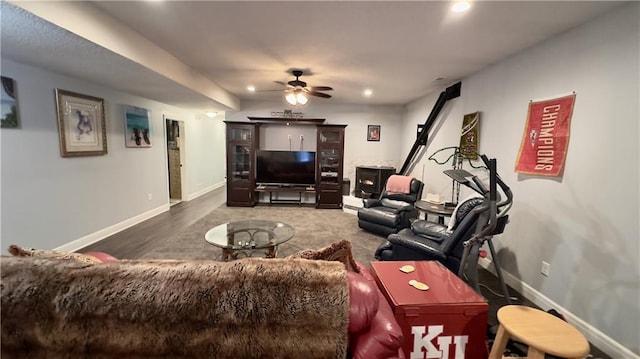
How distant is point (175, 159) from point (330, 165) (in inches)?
149

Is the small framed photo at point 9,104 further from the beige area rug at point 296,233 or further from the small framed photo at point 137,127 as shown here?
the beige area rug at point 296,233

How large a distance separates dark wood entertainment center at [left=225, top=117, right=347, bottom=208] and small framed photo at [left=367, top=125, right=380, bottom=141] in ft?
3.04

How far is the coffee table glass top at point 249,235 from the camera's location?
9.09 ft

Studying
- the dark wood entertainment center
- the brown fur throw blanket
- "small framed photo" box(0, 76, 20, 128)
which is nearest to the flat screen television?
the dark wood entertainment center

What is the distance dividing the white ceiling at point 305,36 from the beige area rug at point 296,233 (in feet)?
7.09

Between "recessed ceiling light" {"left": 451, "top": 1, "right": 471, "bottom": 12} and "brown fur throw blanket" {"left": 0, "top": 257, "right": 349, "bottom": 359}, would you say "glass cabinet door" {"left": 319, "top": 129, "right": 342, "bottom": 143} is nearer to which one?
"recessed ceiling light" {"left": 451, "top": 1, "right": 471, "bottom": 12}

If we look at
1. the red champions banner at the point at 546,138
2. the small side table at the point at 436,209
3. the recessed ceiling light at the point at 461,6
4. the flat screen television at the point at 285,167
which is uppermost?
the recessed ceiling light at the point at 461,6

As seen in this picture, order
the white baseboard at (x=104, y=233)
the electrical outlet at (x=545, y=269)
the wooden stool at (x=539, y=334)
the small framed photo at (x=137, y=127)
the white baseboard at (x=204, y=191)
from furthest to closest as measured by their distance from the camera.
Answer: the white baseboard at (x=204, y=191), the small framed photo at (x=137, y=127), the white baseboard at (x=104, y=233), the electrical outlet at (x=545, y=269), the wooden stool at (x=539, y=334)

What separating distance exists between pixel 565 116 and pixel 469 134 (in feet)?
4.62

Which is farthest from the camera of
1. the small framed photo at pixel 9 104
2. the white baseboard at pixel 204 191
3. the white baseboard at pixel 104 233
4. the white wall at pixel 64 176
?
the white baseboard at pixel 204 191

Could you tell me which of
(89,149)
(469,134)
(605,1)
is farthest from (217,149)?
(605,1)

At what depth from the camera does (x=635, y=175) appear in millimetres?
1823

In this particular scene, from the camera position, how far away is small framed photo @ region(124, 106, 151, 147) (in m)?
4.42

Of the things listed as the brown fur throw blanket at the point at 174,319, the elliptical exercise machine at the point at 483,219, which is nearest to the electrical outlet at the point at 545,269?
the elliptical exercise machine at the point at 483,219
